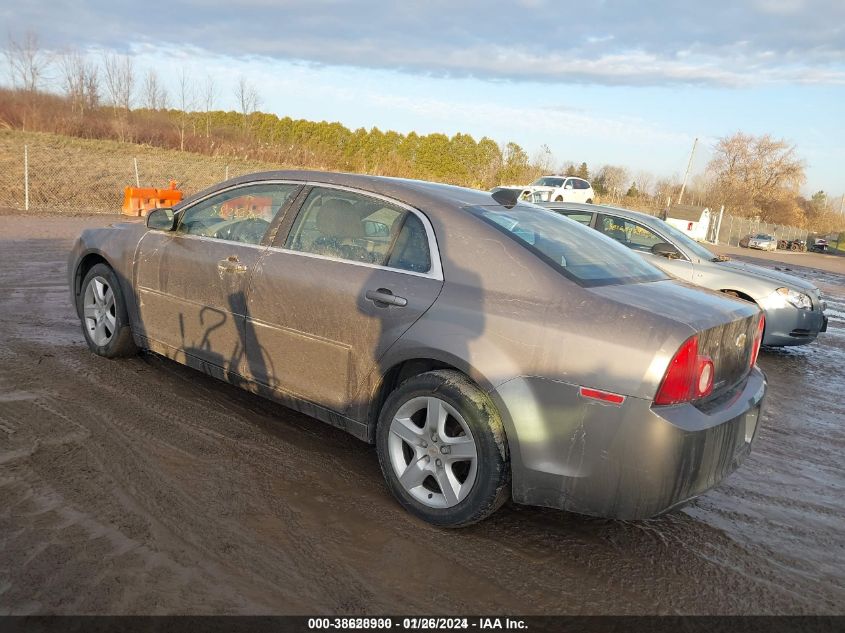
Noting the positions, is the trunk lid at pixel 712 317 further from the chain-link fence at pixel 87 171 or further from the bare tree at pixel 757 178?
the bare tree at pixel 757 178

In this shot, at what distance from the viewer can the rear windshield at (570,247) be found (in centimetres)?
341

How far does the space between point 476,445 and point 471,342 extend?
474mm

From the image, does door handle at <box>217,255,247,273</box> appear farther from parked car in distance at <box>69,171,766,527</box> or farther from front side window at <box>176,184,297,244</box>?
front side window at <box>176,184,297,244</box>

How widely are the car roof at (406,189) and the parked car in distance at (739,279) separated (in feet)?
14.7

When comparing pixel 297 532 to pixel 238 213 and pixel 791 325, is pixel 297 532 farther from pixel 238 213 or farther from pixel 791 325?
pixel 791 325

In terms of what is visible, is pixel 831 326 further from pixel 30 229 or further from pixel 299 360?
pixel 30 229

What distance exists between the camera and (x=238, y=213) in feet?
15.1

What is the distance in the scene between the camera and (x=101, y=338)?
5.39 meters

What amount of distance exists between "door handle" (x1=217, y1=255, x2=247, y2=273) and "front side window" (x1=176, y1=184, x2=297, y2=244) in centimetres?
14

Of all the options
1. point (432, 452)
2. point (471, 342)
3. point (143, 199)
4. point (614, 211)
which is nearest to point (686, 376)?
point (471, 342)

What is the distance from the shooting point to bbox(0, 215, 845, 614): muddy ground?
2688mm

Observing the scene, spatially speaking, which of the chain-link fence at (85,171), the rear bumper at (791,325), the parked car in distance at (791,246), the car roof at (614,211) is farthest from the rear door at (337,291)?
the parked car in distance at (791,246)
